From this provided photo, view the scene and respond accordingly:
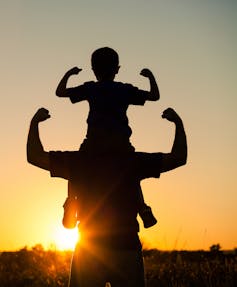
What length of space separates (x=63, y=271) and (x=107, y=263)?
10.8m

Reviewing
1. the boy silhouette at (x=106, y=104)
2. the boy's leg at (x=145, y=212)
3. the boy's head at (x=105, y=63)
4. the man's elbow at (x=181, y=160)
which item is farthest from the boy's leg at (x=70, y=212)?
the boy's head at (x=105, y=63)

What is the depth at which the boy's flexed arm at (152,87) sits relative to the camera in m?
5.05

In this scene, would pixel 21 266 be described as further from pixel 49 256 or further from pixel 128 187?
pixel 128 187

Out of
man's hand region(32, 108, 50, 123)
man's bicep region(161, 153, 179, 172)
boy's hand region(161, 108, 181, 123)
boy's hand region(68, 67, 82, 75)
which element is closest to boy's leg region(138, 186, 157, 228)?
man's bicep region(161, 153, 179, 172)

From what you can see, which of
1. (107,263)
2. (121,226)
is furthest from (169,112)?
(107,263)

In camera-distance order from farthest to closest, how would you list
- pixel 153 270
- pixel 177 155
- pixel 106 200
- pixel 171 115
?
pixel 153 270 < pixel 171 115 < pixel 177 155 < pixel 106 200

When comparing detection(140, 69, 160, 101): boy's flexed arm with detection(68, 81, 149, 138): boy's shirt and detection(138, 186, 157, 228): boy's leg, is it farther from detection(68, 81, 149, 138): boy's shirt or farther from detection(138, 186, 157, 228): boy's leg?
detection(138, 186, 157, 228): boy's leg

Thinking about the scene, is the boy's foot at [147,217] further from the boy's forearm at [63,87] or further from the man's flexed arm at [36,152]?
the boy's forearm at [63,87]

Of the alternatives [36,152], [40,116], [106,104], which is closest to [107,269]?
[36,152]

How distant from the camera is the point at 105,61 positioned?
4875 millimetres

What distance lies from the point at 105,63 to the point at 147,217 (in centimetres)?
142

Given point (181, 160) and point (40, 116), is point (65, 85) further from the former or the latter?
point (181, 160)

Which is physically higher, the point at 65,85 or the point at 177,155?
the point at 65,85

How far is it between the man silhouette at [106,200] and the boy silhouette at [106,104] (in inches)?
3.9
